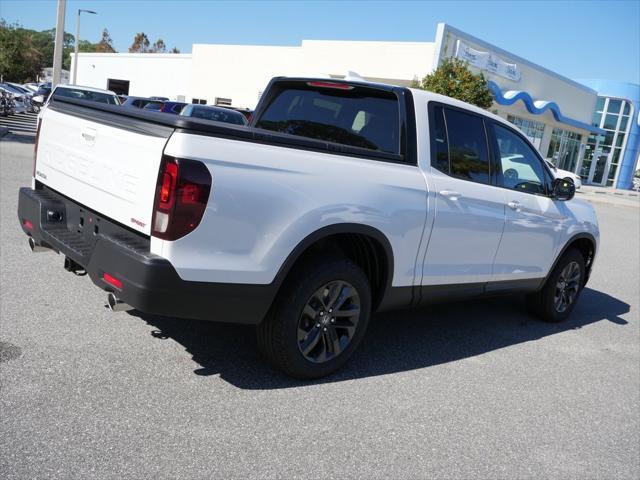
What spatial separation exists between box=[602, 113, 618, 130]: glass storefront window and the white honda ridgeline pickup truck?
161 feet

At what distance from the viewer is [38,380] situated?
11.0ft

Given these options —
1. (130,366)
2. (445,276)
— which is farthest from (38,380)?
(445,276)

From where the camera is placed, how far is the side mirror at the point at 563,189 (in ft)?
18.4

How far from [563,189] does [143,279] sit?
13.6 ft

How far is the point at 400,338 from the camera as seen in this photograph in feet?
16.6

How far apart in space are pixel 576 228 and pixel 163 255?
14.6 ft

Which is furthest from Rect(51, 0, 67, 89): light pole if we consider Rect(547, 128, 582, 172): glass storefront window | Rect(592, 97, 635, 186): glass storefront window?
Rect(592, 97, 635, 186): glass storefront window

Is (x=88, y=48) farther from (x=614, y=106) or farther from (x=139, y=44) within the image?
(x=614, y=106)

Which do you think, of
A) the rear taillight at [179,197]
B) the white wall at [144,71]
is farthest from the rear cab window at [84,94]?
the white wall at [144,71]

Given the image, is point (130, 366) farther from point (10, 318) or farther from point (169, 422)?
point (10, 318)

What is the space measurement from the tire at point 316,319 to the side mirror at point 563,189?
8.43ft

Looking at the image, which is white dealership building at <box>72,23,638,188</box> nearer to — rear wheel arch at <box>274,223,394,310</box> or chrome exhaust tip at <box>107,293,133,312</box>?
rear wheel arch at <box>274,223,394,310</box>

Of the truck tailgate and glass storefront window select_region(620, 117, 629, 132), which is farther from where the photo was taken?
glass storefront window select_region(620, 117, 629, 132)

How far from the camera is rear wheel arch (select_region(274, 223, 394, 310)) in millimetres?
3510
